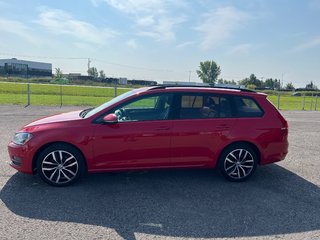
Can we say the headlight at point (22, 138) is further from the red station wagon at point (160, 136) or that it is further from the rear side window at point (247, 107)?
the rear side window at point (247, 107)

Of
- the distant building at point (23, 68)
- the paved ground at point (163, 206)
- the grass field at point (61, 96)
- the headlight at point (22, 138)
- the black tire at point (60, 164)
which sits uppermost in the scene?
the distant building at point (23, 68)

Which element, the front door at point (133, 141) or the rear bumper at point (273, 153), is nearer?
the front door at point (133, 141)

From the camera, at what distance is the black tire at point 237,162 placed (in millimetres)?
4992

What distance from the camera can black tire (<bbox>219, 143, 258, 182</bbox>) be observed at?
4.99 meters

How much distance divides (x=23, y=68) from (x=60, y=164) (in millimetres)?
91703

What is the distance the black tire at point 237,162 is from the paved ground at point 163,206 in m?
0.15

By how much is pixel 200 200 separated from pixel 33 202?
2.37 meters

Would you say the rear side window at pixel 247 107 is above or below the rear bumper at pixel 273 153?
above

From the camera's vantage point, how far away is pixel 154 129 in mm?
4648

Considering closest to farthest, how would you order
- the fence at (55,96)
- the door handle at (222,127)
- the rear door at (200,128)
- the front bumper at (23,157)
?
the front bumper at (23,157) < the rear door at (200,128) < the door handle at (222,127) < the fence at (55,96)

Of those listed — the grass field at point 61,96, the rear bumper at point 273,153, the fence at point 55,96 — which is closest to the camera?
the rear bumper at point 273,153

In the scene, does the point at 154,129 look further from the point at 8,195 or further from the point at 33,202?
the point at 8,195

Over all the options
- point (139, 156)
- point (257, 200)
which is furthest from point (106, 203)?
point (257, 200)

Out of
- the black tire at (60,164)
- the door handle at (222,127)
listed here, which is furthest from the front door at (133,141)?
the door handle at (222,127)
